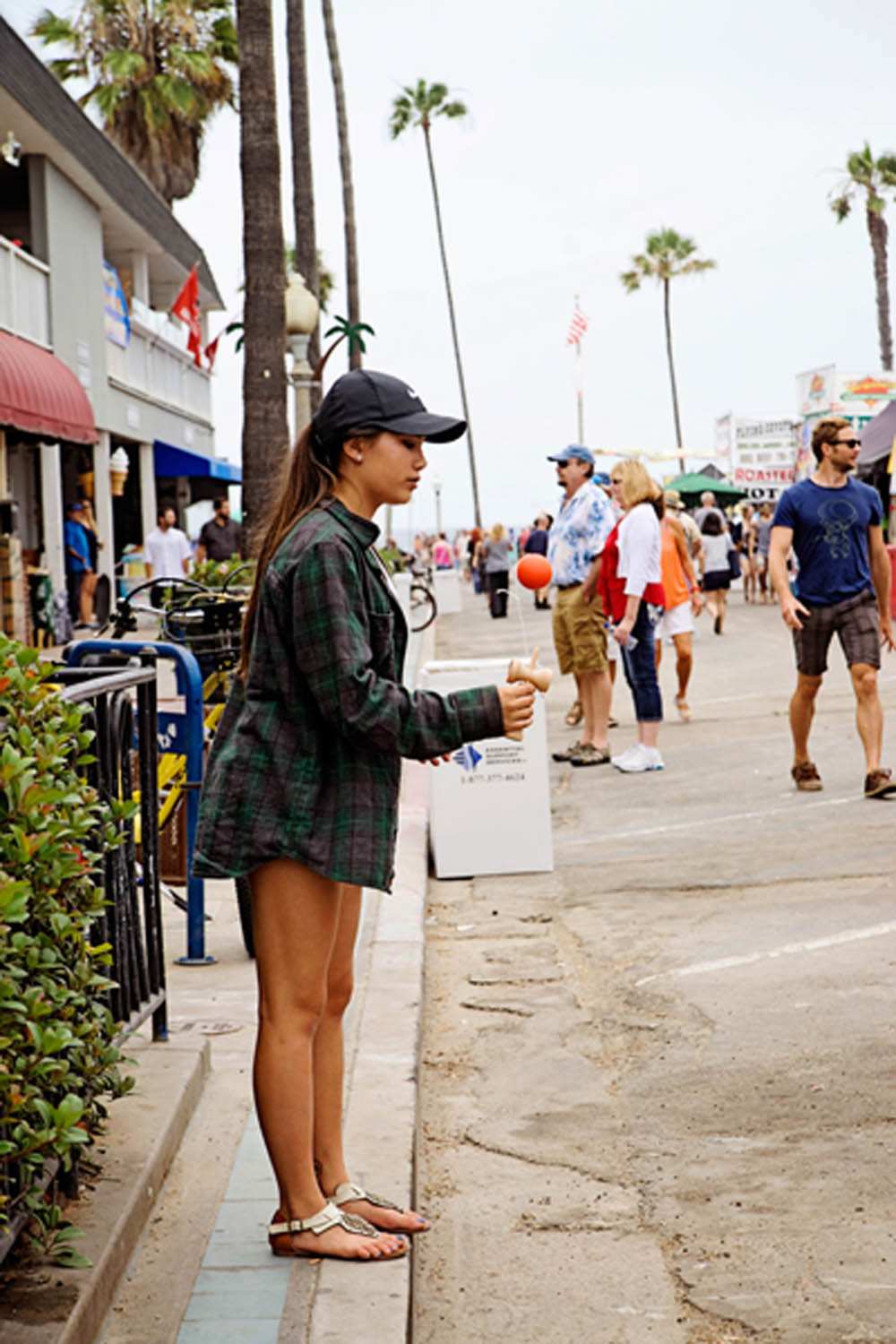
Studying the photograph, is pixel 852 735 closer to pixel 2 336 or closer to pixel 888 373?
pixel 2 336

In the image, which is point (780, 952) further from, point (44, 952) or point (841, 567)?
point (44, 952)

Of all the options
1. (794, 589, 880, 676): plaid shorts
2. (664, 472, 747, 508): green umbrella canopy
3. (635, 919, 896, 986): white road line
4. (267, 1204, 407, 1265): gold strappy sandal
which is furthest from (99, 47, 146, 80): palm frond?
(267, 1204, 407, 1265): gold strappy sandal

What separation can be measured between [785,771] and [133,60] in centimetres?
3144

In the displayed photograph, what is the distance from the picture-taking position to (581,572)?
12.1 m

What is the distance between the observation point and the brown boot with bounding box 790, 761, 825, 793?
10.7 meters

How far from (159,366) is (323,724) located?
107ft

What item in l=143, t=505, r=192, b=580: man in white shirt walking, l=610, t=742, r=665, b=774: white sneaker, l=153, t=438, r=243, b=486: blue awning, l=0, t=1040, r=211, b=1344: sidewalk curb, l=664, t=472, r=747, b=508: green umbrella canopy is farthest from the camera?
l=664, t=472, r=747, b=508: green umbrella canopy

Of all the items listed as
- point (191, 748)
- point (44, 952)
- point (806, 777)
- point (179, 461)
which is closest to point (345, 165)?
point (179, 461)

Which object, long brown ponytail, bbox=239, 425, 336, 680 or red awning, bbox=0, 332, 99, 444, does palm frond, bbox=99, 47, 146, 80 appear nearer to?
red awning, bbox=0, 332, 99, 444

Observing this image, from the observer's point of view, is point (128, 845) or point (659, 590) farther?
point (659, 590)

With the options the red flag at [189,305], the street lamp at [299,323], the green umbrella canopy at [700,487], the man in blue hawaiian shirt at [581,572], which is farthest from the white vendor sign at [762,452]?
the man in blue hawaiian shirt at [581,572]

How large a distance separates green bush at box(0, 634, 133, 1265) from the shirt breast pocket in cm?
59

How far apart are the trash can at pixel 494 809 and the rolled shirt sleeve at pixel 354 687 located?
4926 mm

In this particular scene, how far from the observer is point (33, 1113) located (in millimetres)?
3312
